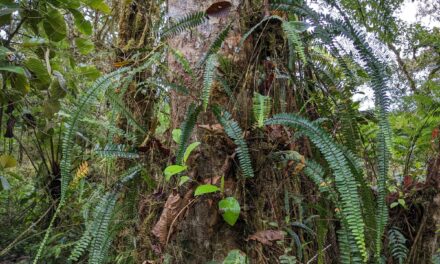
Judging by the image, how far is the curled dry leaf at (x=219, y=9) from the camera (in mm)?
1327

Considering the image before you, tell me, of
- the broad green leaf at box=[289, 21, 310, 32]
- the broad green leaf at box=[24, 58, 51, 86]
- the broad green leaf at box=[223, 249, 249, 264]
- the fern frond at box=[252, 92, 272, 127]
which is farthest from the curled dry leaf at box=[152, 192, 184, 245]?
the broad green leaf at box=[24, 58, 51, 86]

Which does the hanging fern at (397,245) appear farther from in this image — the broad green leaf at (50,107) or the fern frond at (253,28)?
the broad green leaf at (50,107)

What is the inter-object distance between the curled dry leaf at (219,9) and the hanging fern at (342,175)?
1.47 ft

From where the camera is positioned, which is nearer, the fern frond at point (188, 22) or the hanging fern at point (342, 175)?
the hanging fern at point (342, 175)

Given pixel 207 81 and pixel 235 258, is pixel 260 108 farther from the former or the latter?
pixel 235 258

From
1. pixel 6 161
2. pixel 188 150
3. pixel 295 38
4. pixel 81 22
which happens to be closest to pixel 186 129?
pixel 188 150

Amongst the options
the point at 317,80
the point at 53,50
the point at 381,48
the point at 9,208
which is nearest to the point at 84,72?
the point at 53,50

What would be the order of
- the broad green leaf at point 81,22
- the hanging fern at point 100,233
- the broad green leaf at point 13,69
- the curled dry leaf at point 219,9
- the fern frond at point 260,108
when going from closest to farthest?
the fern frond at point 260,108 → the hanging fern at point 100,233 → the curled dry leaf at point 219,9 → the broad green leaf at point 13,69 → the broad green leaf at point 81,22

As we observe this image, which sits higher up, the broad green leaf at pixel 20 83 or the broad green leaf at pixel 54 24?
the broad green leaf at pixel 54 24

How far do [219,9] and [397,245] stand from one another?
1160 millimetres

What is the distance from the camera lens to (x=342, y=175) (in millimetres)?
1022

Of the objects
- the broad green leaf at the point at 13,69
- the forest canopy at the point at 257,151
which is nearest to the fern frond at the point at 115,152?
the forest canopy at the point at 257,151

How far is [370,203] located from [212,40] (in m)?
0.77

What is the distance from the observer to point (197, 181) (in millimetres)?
1231
